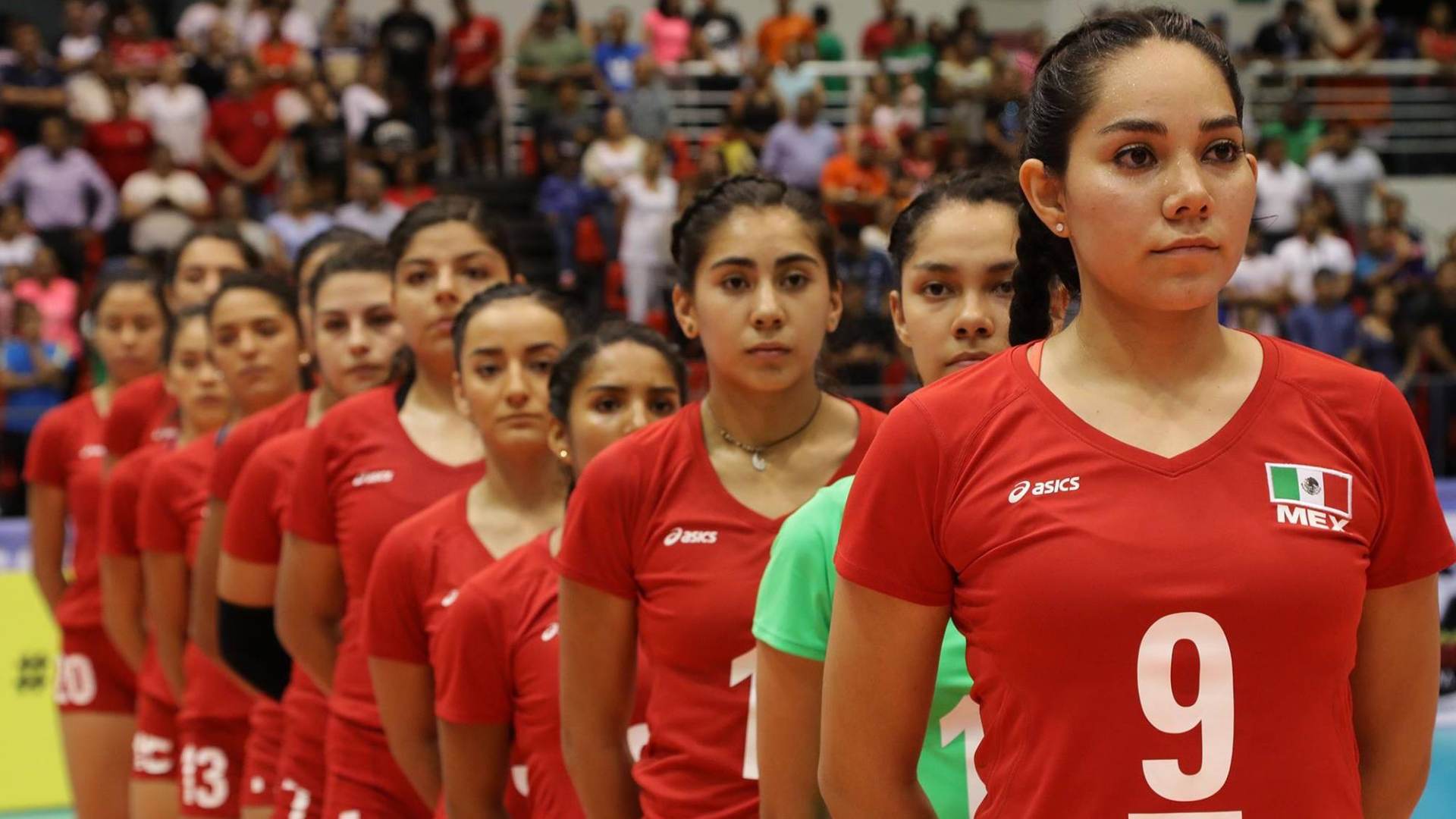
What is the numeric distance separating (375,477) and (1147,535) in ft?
9.25

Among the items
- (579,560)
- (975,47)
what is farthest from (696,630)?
(975,47)

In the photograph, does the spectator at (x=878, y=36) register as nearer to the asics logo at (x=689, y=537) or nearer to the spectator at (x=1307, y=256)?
the spectator at (x=1307, y=256)

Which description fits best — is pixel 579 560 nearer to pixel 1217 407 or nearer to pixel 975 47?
pixel 1217 407

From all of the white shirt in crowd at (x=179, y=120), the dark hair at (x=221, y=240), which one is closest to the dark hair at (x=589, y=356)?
the dark hair at (x=221, y=240)

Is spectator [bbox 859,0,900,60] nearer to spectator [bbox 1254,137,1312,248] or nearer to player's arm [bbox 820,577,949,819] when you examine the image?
spectator [bbox 1254,137,1312,248]

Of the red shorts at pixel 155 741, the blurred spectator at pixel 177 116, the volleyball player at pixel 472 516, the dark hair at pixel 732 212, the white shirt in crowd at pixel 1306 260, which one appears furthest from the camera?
the blurred spectator at pixel 177 116

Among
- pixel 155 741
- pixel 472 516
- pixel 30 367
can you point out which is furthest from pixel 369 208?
pixel 472 516

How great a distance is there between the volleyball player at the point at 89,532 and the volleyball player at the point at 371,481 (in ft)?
7.30

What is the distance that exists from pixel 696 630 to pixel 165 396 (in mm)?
4342

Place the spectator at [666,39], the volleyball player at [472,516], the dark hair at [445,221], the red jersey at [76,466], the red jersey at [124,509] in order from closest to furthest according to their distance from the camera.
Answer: the volleyball player at [472,516]
the dark hair at [445,221]
the red jersey at [124,509]
the red jersey at [76,466]
the spectator at [666,39]

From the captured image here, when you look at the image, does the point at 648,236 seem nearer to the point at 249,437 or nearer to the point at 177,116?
the point at 177,116

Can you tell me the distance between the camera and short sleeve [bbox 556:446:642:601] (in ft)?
10.1

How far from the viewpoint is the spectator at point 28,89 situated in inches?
586

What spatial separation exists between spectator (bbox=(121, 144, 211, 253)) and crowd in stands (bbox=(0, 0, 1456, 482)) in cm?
2
